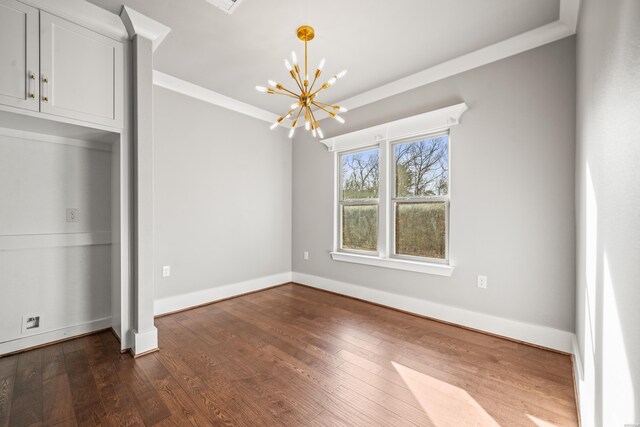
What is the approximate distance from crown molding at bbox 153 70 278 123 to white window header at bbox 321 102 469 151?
1034mm

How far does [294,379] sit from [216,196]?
8.26 feet

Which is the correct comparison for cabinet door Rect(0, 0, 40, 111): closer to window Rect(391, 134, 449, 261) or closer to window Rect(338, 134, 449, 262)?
window Rect(338, 134, 449, 262)

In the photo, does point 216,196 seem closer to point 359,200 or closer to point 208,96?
point 208,96

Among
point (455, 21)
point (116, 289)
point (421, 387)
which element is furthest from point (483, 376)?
point (116, 289)

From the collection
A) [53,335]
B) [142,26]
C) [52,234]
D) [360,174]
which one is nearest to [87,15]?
[142,26]

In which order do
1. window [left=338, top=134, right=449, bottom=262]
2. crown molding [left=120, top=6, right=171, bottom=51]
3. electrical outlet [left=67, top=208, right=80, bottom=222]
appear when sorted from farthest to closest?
window [left=338, top=134, right=449, bottom=262] → electrical outlet [left=67, top=208, right=80, bottom=222] → crown molding [left=120, top=6, right=171, bottom=51]

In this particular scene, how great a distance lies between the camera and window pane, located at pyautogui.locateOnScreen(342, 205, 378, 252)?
12.3ft

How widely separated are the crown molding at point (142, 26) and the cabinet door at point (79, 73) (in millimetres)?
190

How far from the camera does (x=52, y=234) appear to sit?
2.47 metres

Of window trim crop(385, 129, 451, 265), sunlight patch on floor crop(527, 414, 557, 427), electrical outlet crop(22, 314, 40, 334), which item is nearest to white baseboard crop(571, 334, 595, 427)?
sunlight patch on floor crop(527, 414, 557, 427)

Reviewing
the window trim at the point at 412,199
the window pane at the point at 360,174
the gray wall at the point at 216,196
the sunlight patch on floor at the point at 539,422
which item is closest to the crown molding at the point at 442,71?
the gray wall at the point at 216,196

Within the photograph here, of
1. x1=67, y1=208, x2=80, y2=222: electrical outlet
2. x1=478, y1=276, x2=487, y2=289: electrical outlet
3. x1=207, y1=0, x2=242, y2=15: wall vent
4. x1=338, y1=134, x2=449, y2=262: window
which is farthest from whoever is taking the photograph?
x1=338, y1=134, x2=449, y2=262: window

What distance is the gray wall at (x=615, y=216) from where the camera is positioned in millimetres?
722

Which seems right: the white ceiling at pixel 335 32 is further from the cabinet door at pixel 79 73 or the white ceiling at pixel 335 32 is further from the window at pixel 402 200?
the window at pixel 402 200
